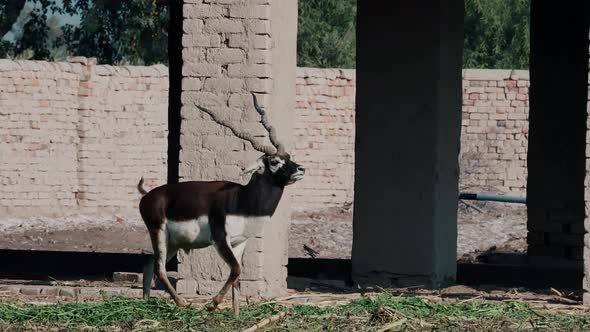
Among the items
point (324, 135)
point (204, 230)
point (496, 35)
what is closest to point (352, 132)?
point (324, 135)

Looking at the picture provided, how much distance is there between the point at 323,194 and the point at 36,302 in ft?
45.6

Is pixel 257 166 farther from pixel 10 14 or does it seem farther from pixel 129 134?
pixel 129 134

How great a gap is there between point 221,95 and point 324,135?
509 inches

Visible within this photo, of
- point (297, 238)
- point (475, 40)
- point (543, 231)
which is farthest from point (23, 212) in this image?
point (475, 40)

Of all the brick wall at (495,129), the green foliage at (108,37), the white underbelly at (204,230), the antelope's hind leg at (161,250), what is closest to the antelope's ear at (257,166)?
the white underbelly at (204,230)

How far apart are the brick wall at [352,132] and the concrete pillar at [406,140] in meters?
9.54

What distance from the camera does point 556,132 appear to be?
1683 centimetres

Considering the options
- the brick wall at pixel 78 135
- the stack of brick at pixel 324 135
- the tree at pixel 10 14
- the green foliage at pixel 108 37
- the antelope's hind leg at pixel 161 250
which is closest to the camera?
the antelope's hind leg at pixel 161 250

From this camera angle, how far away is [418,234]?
13781 millimetres

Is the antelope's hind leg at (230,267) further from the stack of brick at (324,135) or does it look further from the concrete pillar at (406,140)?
the stack of brick at (324,135)

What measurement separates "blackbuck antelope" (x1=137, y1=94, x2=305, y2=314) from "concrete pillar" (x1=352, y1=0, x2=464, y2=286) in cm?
A: 422

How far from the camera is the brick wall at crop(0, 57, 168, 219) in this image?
21.7 metres

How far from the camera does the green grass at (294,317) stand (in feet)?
29.7

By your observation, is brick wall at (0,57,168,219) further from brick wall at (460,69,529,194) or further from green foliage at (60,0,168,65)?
green foliage at (60,0,168,65)
